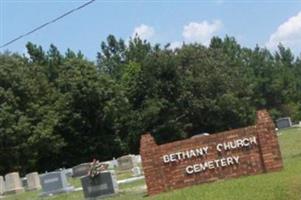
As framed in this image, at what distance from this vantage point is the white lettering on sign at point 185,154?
18.6m

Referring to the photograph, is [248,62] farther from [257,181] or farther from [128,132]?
[257,181]

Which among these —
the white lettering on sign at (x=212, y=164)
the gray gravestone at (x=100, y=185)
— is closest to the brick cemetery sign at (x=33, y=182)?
the gray gravestone at (x=100, y=185)

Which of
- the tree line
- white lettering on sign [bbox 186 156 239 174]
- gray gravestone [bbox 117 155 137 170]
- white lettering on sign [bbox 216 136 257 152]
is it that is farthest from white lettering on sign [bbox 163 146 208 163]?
the tree line

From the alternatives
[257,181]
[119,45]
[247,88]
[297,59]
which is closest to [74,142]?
[247,88]

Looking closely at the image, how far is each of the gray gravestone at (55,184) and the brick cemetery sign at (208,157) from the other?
11.1 meters

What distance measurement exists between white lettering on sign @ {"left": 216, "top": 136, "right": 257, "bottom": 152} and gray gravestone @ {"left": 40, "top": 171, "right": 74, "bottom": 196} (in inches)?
475

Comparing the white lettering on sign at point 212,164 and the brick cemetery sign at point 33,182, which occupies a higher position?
the brick cemetery sign at point 33,182

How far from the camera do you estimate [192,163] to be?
18.6 m

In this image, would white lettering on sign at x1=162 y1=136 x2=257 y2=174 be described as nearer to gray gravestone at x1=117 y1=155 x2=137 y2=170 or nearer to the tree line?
gray gravestone at x1=117 y1=155 x2=137 y2=170

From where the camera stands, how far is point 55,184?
2961 centimetres

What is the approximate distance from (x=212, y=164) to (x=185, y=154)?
81 cm

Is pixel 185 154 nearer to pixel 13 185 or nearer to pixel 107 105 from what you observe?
pixel 13 185

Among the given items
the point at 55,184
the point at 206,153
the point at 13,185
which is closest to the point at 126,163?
the point at 13,185

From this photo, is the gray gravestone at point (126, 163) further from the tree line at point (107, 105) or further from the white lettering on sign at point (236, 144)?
the white lettering on sign at point (236, 144)
